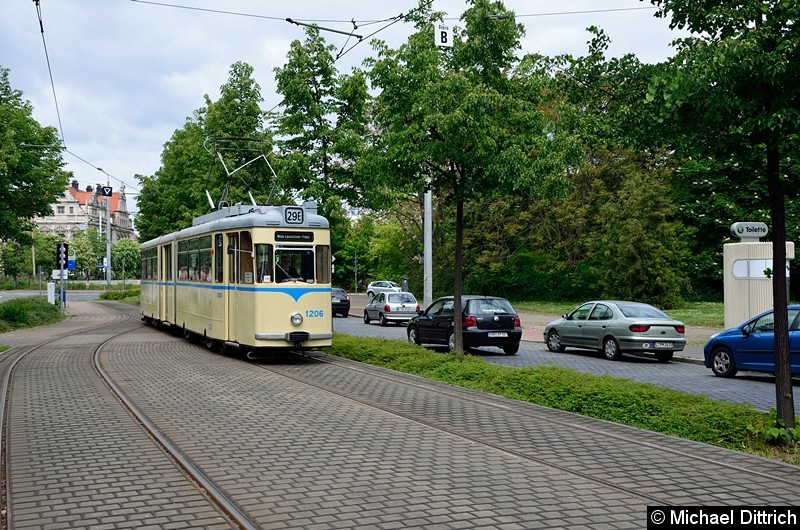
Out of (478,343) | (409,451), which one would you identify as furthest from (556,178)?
(409,451)

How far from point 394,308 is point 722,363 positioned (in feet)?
67.1

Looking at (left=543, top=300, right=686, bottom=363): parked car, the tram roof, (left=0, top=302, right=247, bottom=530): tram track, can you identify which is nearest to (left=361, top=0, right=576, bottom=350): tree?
the tram roof

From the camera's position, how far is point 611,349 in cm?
2016

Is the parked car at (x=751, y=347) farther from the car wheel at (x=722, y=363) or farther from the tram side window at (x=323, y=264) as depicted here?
the tram side window at (x=323, y=264)

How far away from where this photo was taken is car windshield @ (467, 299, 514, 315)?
2091 cm

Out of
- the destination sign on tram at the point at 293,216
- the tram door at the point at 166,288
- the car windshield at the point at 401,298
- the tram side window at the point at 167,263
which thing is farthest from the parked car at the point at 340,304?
the destination sign on tram at the point at 293,216

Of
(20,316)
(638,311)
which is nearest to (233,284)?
(638,311)

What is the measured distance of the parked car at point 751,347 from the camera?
48.3 feet

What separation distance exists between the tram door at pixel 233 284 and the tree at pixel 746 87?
1122cm

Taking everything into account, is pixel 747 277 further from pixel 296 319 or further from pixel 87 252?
pixel 87 252

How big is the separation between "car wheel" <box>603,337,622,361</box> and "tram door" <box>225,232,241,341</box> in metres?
9.13

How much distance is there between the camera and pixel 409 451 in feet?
26.7

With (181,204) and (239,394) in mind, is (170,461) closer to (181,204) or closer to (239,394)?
(239,394)

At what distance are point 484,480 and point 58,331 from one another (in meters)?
25.9
